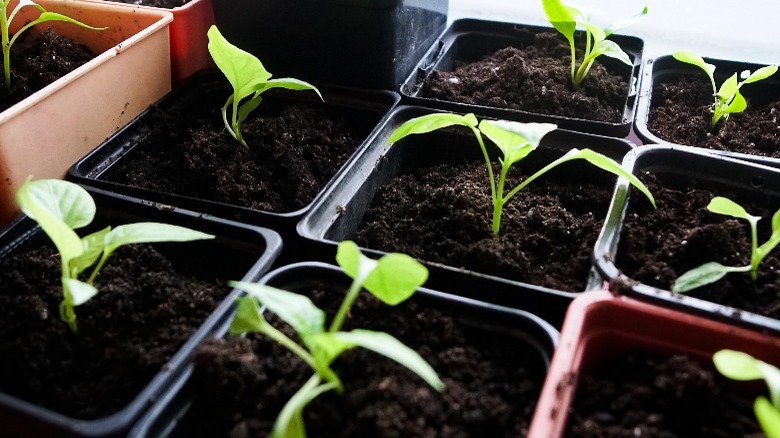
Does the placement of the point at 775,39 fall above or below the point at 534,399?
above

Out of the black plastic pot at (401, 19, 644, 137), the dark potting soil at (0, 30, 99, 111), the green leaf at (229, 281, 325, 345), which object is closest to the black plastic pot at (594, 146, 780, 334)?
the black plastic pot at (401, 19, 644, 137)

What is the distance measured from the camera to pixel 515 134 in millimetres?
748

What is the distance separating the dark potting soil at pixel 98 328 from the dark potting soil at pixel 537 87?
0.59m

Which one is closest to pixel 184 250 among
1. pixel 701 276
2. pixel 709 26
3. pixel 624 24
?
pixel 701 276

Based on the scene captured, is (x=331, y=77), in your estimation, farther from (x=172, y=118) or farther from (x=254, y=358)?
(x=254, y=358)

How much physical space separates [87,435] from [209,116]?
2.25 feet

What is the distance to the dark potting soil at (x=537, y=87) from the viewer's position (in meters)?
1.14

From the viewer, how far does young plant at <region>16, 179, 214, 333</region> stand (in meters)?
0.64

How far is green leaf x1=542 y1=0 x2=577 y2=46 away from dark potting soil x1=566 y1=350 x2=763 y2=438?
2.16 feet

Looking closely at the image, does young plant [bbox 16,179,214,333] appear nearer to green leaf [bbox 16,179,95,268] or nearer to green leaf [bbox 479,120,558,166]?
green leaf [bbox 16,179,95,268]

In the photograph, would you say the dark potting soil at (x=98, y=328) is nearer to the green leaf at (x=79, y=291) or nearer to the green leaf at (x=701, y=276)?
the green leaf at (x=79, y=291)

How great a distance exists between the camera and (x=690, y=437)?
623 mm

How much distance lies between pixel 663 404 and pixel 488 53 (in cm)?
92

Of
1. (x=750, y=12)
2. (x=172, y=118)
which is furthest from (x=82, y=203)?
(x=750, y=12)
